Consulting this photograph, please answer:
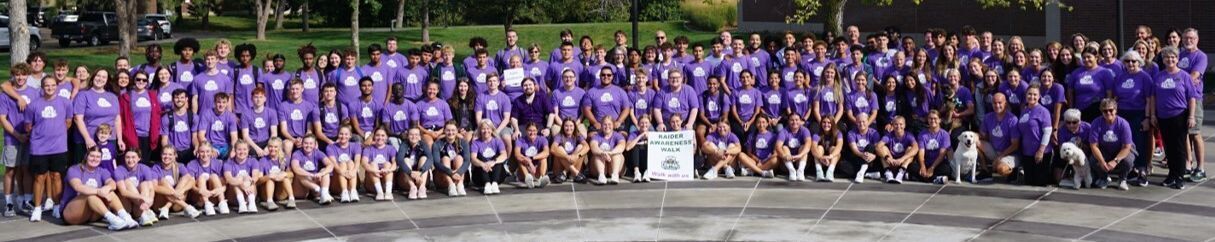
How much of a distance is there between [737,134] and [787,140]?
74cm

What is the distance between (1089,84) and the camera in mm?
15391

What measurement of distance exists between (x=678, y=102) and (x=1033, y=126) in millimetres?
4070

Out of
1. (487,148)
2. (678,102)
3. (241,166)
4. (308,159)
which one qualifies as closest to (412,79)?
(487,148)

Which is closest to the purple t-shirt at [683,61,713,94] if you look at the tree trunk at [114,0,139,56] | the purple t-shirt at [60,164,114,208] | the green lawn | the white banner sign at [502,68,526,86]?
the white banner sign at [502,68,526,86]

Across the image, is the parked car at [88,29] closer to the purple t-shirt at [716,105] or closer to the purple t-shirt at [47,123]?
the purple t-shirt at [47,123]

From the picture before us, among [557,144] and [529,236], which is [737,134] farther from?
[529,236]

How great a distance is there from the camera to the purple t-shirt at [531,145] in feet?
52.4

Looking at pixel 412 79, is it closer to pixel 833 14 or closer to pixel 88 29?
pixel 833 14

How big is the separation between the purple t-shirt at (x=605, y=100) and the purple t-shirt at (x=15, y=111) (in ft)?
20.0

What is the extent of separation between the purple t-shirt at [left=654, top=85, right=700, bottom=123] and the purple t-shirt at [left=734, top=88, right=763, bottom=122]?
55 centimetres

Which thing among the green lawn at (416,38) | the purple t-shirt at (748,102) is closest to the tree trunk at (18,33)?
the purple t-shirt at (748,102)

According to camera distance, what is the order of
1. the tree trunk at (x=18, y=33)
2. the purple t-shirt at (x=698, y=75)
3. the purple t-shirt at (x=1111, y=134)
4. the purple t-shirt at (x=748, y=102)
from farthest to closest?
the tree trunk at (x=18, y=33) < the purple t-shirt at (x=698, y=75) < the purple t-shirt at (x=748, y=102) < the purple t-shirt at (x=1111, y=134)

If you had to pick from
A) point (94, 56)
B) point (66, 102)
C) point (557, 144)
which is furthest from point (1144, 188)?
point (94, 56)

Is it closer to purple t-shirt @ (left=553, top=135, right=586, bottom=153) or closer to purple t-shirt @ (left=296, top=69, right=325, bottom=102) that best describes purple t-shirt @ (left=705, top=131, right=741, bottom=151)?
purple t-shirt @ (left=553, top=135, right=586, bottom=153)
